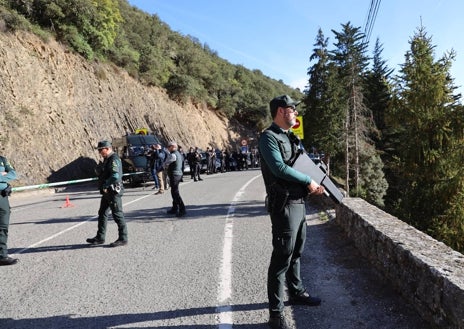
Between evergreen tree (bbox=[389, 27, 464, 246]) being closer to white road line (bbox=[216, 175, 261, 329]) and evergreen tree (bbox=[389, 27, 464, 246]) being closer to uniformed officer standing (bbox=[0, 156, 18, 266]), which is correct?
white road line (bbox=[216, 175, 261, 329])

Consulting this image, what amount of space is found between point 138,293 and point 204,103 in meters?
41.1

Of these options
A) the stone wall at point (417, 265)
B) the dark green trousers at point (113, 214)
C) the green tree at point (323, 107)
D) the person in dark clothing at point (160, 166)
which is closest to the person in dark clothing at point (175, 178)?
the dark green trousers at point (113, 214)

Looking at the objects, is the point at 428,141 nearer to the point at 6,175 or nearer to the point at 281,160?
the point at 281,160

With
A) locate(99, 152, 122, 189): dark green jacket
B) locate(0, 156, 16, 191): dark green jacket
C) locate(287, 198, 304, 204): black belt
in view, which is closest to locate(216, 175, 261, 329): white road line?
locate(287, 198, 304, 204): black belt

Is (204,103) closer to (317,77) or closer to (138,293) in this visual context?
(317,77)

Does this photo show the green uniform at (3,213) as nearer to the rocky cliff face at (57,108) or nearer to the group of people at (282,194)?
the group of people at (282,194)

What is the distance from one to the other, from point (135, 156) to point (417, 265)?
16.8 meters

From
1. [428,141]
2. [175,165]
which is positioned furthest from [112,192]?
[428,141]

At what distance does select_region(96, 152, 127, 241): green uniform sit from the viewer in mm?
6629

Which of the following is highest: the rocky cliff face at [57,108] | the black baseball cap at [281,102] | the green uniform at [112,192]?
the rocky cliff face at [57,108]

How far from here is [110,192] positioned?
6684mm

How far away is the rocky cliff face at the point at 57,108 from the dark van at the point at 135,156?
320 cm

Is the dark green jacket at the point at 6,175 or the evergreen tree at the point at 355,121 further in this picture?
the evergreen tree at the point at 355,121

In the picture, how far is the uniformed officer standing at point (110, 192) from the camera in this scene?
21.7ft
